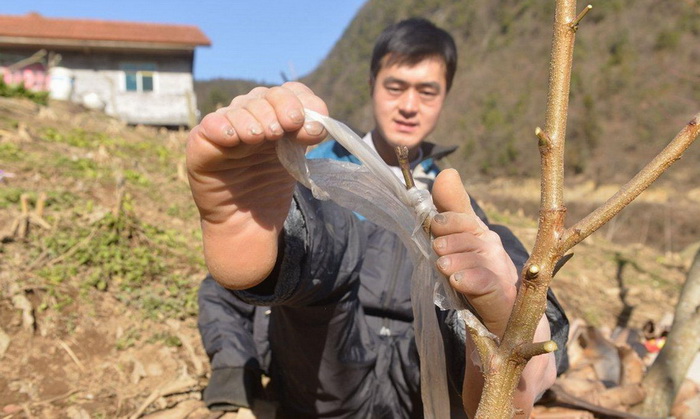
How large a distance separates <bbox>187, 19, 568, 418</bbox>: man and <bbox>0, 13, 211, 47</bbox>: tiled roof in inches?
611

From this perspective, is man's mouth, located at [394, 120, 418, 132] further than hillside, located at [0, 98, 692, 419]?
Yes

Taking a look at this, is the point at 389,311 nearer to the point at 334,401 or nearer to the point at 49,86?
the point at 334,401

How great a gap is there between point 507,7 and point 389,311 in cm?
3497

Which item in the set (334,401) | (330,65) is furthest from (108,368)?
(330,65)

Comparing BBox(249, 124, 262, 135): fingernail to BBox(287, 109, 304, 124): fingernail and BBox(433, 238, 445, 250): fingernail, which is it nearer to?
BBox(287, 109, 304, 124): fingernail

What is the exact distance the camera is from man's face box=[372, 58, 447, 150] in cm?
237

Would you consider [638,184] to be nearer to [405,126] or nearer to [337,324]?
[337,324]

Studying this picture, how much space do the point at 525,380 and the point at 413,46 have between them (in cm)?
171

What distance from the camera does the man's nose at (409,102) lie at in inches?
92.6

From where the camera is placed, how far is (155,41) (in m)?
16.1

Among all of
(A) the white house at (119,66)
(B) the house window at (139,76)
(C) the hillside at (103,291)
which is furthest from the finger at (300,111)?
(B) the house window at (139,76)

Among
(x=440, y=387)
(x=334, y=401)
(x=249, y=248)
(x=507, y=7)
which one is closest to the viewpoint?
(x=440, y=387)

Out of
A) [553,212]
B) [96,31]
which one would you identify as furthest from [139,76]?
[553,212]

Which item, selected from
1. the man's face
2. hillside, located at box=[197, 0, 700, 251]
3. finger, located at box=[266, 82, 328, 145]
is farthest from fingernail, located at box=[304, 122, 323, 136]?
hillside, located at box=[197, 0, 700, 251]
